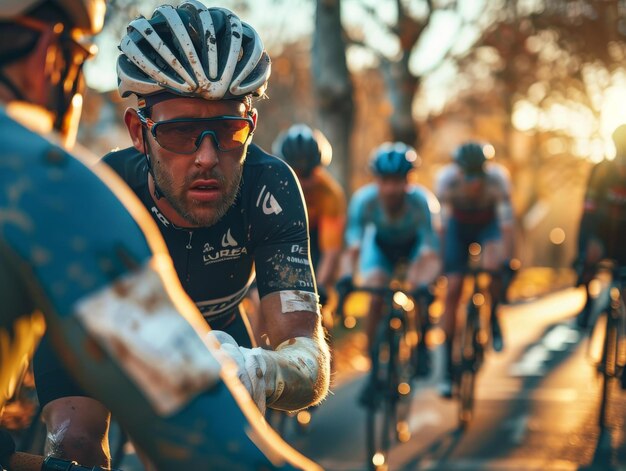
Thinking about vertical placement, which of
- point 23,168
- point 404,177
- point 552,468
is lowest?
point 552,468

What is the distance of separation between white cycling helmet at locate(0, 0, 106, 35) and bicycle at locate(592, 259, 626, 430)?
830 centimetres

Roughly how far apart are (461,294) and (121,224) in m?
10.3

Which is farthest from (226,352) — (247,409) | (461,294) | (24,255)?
(461,294)

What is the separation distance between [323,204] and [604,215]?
2.52 m

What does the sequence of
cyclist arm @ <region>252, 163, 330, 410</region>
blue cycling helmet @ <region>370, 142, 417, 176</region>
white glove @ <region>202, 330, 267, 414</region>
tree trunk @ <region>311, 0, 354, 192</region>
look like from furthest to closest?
tree trunk @ <region>311, 0, 354, 192</region> → blue cycling helmet @ <region>370, 142, 417, 176</region> → cyclist arm @ <region>252, 163, 330, 410</region> → white glove @ <region>202, 330, 267, 414</region>

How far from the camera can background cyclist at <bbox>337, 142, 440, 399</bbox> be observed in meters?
9.66

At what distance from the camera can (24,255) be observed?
1.50m

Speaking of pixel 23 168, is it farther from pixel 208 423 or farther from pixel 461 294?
pixel 461 294

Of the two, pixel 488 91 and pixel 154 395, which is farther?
pixel 488 91

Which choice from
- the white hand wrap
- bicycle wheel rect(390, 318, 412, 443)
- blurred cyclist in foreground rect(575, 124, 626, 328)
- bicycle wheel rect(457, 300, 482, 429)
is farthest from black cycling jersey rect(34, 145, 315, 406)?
bicycle wheel rect(457, 300, 482, 429)

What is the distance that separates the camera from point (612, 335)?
9812 mm

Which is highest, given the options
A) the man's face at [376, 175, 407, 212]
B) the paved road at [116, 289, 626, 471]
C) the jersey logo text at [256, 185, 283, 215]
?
the jersey logo text at [256, 185, 283, 215]

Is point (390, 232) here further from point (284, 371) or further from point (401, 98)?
point (401, 98)

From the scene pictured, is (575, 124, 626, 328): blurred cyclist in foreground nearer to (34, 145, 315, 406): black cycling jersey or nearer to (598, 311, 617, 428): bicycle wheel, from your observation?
(598, 311, 617, 428): bicycle wheel
